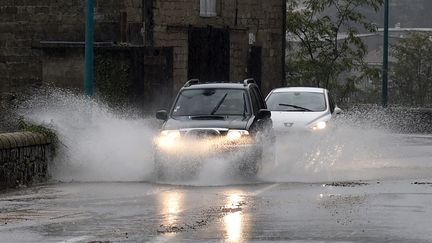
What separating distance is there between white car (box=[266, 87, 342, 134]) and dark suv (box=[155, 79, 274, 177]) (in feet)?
15.1

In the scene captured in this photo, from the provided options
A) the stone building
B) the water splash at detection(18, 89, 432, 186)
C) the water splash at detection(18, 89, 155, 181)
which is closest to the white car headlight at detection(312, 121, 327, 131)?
the water splash at detection(18, 89, 432, 186)

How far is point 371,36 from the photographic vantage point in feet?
516

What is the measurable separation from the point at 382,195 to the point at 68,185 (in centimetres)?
592

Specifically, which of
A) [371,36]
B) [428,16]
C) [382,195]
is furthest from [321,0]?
[428,16]

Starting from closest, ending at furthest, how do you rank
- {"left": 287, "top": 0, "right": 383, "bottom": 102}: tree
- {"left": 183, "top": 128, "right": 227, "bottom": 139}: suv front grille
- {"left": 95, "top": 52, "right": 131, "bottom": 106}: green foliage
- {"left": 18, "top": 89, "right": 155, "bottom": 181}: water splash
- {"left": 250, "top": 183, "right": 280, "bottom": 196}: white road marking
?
1. {"left": 250, "top": 183, "right": 280, "bottom": 196}: white road marking
2. {"left": 183, "top": 128, "right": 227, "bottom": 139}: suv front grille
3. {"left": 18, "top": 89, "right": 155, "bottom": 181}: water splash
4. {"left": 95, "top": 52, "right": 131, "bottom": 106}: green foliage
5. {"left": 287, "top": 0, "right": 383, "bottom": 102}: tree

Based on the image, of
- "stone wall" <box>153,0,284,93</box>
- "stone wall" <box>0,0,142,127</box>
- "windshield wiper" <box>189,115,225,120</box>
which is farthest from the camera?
"stone wall" <box>153,0,284,93</box>

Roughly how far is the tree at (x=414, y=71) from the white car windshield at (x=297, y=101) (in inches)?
2626

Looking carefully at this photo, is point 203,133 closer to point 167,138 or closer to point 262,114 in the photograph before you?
point 167,138

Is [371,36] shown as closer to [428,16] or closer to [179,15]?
[428,16]

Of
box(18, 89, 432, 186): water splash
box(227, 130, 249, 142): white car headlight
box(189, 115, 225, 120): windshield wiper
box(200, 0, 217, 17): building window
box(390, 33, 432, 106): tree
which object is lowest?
box(390, 33, 432, 106): tree

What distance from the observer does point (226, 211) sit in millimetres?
16062

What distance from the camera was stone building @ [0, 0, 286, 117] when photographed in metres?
42.6

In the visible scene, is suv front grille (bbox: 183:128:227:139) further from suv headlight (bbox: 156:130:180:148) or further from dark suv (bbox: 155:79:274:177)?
suv headlight (bbox: 156:130:180:148)

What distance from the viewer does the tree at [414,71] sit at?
97312mm
